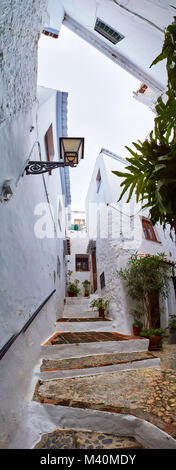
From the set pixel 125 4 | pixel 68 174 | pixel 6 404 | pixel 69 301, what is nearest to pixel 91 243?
pixel 69 301

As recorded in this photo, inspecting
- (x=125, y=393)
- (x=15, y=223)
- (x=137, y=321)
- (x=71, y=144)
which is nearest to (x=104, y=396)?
(x=125, y=393)

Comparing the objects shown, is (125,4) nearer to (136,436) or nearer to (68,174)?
(68,174)

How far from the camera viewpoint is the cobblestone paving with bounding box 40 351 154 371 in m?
2.42

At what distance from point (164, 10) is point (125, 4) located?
0.94m

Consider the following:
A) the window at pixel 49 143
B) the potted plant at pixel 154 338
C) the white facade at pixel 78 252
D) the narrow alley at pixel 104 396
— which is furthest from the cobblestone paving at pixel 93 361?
the white facade at pixel 78 252

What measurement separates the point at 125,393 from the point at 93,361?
0.73m

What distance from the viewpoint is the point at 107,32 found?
4312 mm

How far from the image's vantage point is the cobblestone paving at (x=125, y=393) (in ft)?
5.20

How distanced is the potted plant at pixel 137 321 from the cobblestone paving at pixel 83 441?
3137mm

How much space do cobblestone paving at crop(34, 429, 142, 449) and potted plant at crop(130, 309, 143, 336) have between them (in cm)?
314

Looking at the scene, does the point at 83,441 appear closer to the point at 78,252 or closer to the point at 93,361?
the point at 93,361

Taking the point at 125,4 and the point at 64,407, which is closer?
the point at 64,407

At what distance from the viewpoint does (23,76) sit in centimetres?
181

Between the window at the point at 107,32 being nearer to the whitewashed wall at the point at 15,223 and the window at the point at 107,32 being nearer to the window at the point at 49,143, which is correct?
the window at the point at 49,143
